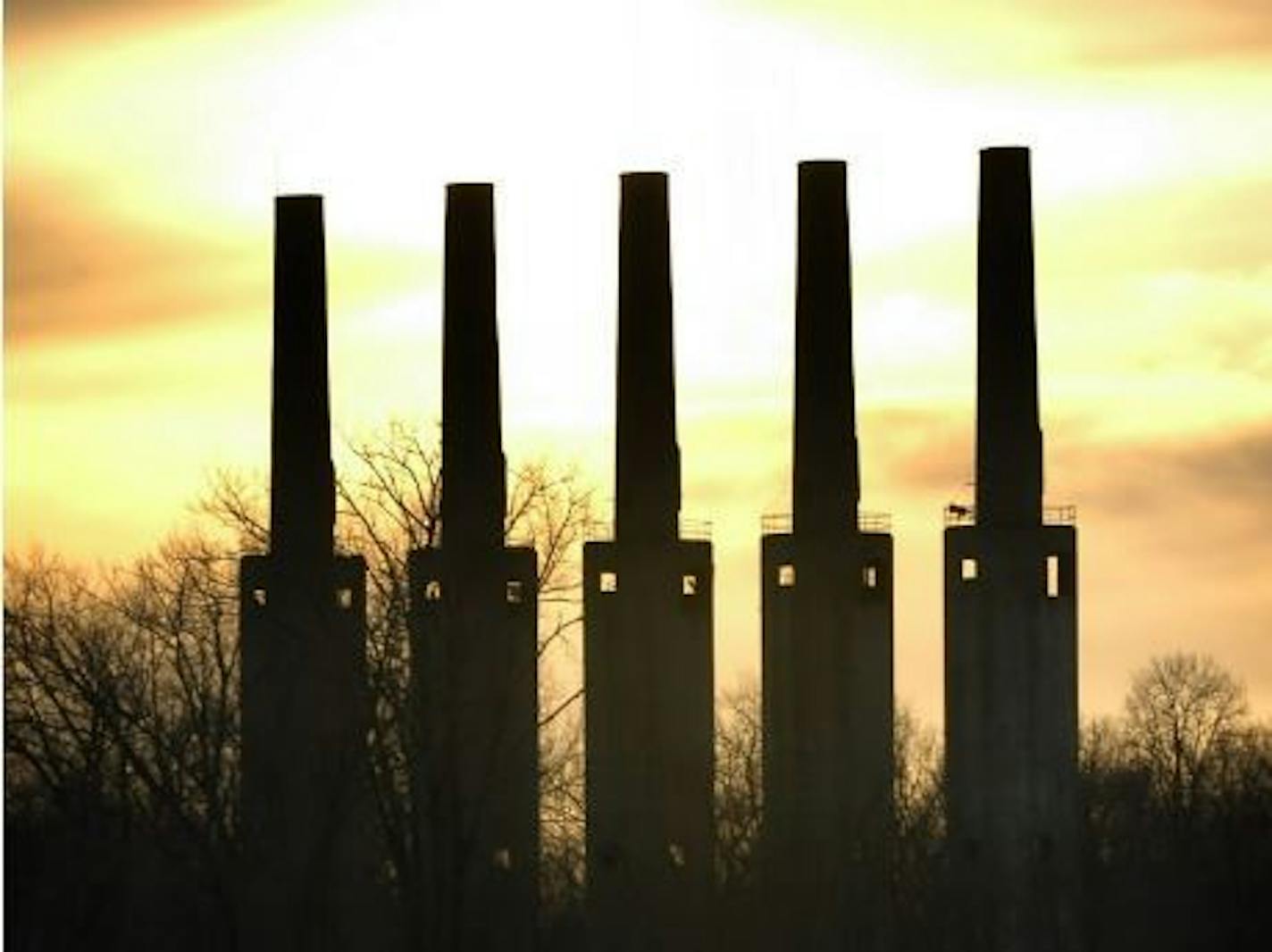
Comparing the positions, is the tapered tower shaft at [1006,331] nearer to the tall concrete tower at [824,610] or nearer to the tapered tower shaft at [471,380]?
the tall concrete tower at [824,610]

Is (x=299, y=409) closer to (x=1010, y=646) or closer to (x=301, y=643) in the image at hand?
(x=301, y=643)

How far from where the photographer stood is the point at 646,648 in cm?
5331

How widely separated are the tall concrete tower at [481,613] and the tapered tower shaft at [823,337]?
348 cm

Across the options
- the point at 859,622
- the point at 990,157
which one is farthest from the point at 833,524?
the point at 990,157

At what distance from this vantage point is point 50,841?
1694 inches

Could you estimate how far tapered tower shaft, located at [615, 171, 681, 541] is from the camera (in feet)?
172

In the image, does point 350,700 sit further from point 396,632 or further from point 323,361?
point 323,361

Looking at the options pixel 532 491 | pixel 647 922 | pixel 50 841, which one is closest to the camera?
pixel 50 841

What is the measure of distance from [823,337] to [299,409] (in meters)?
6.08

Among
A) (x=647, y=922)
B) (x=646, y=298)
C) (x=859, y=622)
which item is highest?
(x=646, y=298)

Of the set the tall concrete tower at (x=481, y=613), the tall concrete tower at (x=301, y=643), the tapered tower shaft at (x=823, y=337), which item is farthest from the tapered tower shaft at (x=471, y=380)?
the tapered tower shaft at (x=823, y=337)

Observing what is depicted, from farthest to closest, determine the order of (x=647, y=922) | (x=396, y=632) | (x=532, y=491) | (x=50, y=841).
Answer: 1. (x=532, y=491)
2. (x=647, y=922)
3. (x=396, y=632)
4. (x=50, y=841)

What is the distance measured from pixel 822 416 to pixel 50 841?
13.0 metres

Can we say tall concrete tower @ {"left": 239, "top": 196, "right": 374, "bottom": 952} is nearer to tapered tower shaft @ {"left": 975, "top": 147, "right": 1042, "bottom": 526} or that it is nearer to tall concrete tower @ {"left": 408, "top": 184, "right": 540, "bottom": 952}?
tall concrete tower @ {"left": 408, "top": 184, "right": 540, "bottom": 952}
